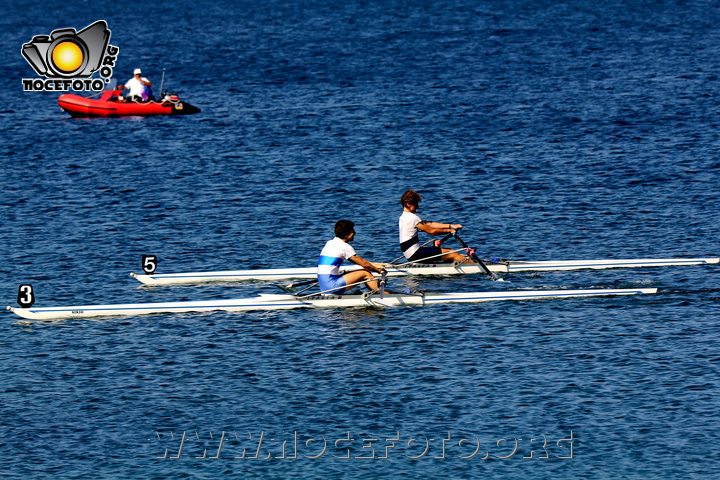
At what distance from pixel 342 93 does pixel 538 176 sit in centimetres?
1895

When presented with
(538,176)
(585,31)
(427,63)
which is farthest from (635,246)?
(585,31)

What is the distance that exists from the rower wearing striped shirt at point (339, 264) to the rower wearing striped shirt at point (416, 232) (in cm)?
229

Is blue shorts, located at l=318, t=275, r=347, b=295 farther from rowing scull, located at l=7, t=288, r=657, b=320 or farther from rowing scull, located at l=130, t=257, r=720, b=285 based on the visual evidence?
rowing scull, located at l=130, t=257, r=720, b=285

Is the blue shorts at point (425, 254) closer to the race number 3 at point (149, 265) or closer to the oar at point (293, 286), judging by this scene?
the oar at point (293, 286)

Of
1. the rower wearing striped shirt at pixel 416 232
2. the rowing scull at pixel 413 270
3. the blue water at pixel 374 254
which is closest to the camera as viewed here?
the blue water at pixel 374 254

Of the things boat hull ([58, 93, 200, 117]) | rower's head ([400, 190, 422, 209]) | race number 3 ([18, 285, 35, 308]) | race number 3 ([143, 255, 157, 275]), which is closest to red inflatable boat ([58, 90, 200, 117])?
boat hull ([58, 93, 200, 117])

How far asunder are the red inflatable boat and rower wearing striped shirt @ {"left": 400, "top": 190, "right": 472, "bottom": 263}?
25900 mm

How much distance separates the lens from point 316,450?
18328mm

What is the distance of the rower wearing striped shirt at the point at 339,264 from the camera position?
2442cm

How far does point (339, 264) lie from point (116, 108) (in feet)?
98.8

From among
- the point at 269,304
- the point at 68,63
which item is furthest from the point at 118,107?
the point at 269,304

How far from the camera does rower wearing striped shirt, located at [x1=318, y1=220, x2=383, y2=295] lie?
24.4m

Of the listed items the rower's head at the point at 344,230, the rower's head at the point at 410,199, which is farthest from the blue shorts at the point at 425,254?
the rower's head at the point at 344,230

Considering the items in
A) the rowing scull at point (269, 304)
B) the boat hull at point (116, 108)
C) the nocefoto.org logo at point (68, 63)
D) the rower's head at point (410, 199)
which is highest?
the nocefoto.org logo at point (68, 63)
